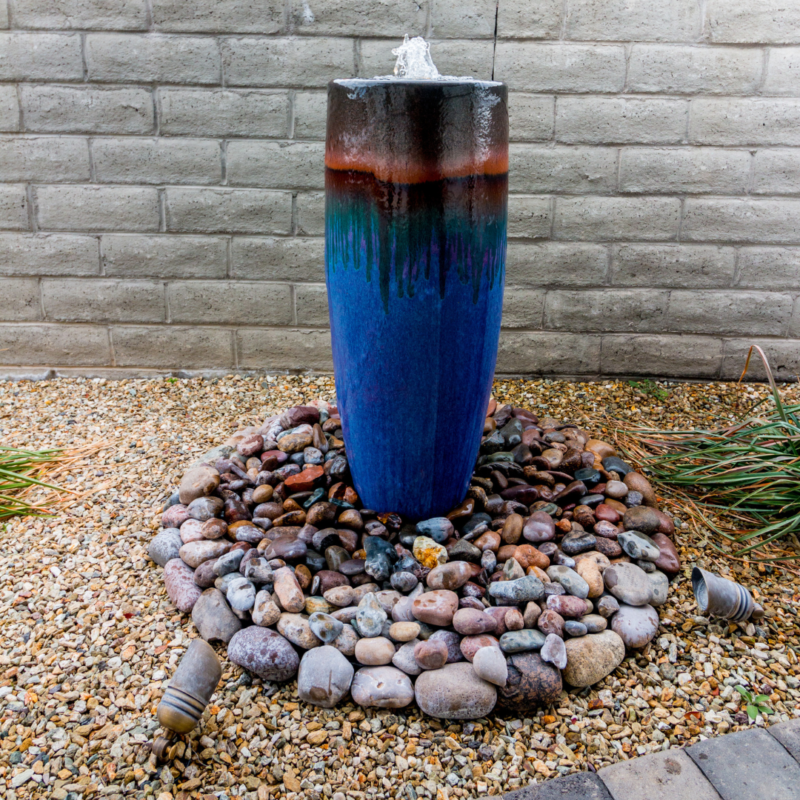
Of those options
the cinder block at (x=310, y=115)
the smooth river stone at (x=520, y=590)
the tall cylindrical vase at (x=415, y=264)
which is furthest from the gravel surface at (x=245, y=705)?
the cinder block at (x=310, y=115)

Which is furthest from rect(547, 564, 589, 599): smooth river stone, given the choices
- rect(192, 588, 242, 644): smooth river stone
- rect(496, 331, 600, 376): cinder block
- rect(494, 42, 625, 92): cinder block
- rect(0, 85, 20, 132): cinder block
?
rect(0, 85, 20, 132): cinder block

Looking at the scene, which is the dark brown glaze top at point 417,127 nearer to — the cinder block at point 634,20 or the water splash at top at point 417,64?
the water splash at top at point 417,64

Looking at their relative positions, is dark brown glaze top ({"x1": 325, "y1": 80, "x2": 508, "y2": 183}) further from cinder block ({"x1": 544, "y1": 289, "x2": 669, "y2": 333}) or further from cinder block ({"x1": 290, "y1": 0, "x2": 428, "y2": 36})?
cinder block ({"x1": 544, "y1": 289, "x2": 669, "y2": 333})

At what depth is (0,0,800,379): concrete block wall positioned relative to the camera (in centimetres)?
288

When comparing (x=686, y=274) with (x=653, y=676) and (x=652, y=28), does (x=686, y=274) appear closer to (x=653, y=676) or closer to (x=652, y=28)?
(x=652, y=28)

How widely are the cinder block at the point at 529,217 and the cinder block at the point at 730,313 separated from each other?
0.67 meters

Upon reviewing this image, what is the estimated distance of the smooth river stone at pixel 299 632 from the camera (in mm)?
1700

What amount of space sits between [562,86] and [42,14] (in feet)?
6.93

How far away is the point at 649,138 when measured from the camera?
9.86ft

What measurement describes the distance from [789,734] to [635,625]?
1.26 ft

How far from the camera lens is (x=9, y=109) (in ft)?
9.84

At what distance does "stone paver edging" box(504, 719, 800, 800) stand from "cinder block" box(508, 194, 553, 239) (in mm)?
2152

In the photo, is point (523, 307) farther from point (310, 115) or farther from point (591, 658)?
point (591, 658)

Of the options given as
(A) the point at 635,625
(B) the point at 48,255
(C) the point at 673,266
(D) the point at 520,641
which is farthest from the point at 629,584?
(B) the point at 48,255
